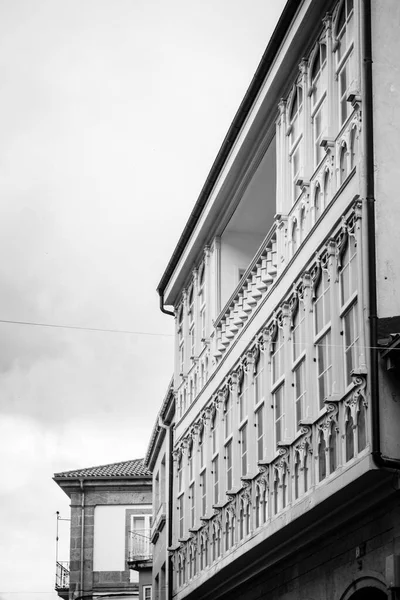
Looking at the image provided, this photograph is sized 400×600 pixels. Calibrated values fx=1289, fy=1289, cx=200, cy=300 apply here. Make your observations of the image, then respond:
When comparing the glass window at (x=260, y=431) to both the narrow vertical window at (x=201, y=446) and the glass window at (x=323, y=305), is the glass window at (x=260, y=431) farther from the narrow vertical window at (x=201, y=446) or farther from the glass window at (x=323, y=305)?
the narrow vertical window at (x=201, y=446)

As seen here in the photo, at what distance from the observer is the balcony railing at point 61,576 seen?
2122 inches

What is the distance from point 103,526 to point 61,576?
9.80 feet

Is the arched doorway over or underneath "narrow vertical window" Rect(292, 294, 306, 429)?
underneath

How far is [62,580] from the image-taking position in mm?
54250

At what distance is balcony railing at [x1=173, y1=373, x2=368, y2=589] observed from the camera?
1728 cm

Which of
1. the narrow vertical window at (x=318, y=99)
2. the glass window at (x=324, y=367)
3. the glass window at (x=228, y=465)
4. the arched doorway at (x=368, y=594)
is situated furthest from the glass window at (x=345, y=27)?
the glass window at (x=228, y=465)

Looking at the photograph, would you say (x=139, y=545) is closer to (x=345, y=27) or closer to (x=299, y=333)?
(x=299, y=333)

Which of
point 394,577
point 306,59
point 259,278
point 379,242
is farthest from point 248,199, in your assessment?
point 394,577

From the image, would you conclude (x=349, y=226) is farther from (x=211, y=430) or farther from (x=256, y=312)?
(x=211, y=430)

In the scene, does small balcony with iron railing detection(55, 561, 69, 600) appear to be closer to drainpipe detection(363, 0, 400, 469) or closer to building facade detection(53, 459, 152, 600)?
building facade detection(53, 459, 152, 600)

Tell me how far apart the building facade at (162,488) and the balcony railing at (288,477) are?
5363 millimetres

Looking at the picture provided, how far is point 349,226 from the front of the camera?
18.0m

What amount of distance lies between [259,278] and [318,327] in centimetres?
406

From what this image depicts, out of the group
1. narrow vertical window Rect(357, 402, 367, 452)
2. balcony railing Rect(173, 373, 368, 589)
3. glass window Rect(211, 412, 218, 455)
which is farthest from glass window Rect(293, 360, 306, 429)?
glass window Rect(211, 412, 218, 455)
